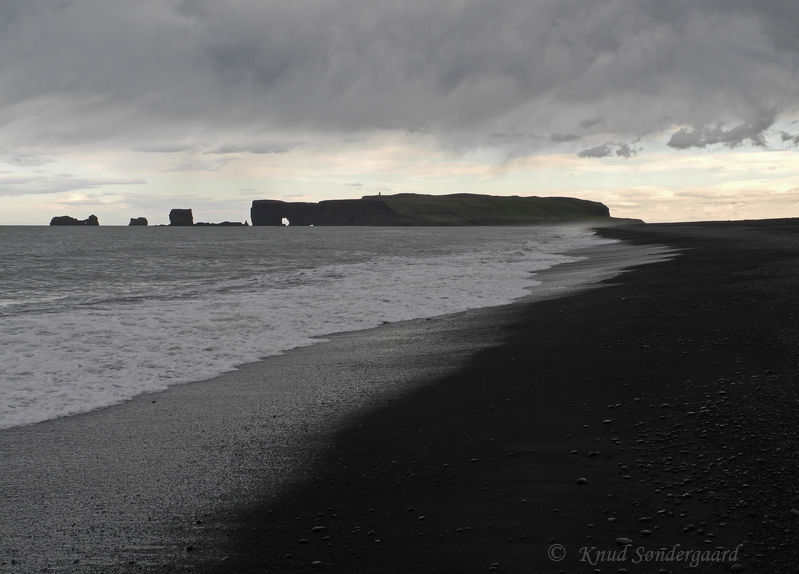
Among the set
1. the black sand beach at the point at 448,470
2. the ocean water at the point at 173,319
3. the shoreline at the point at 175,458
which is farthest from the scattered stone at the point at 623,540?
the ocean water at the point at 173,319

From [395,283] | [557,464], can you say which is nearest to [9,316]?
[395,283]

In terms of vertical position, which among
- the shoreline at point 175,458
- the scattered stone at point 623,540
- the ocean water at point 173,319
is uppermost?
the ocean water at point 173,319

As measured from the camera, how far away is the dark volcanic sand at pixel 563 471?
Answer: 4.27 meters

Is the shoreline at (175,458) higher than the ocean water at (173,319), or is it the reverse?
the ocean water at (173,319)

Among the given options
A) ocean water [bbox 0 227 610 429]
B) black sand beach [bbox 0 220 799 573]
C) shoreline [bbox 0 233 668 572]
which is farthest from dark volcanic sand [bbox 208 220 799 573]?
ocean water [bbox 0 227 610 429]

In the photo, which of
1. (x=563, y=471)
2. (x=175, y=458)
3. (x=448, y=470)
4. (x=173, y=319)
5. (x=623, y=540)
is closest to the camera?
(x=623, y=540)

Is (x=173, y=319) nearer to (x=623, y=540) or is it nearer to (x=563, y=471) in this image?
(x=563, y=471)

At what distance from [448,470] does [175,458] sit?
2660 mm

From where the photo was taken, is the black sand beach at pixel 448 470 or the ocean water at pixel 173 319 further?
the ocean water at pixel 173 319

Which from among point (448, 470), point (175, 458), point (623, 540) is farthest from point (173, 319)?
point (623, 540)

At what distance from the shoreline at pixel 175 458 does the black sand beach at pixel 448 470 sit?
0.08 ft

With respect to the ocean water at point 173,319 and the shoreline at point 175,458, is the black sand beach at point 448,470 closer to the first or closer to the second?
the shoreline at point 175,458

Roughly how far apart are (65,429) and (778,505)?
7.00 meters

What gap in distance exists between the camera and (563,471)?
5.54 metres
